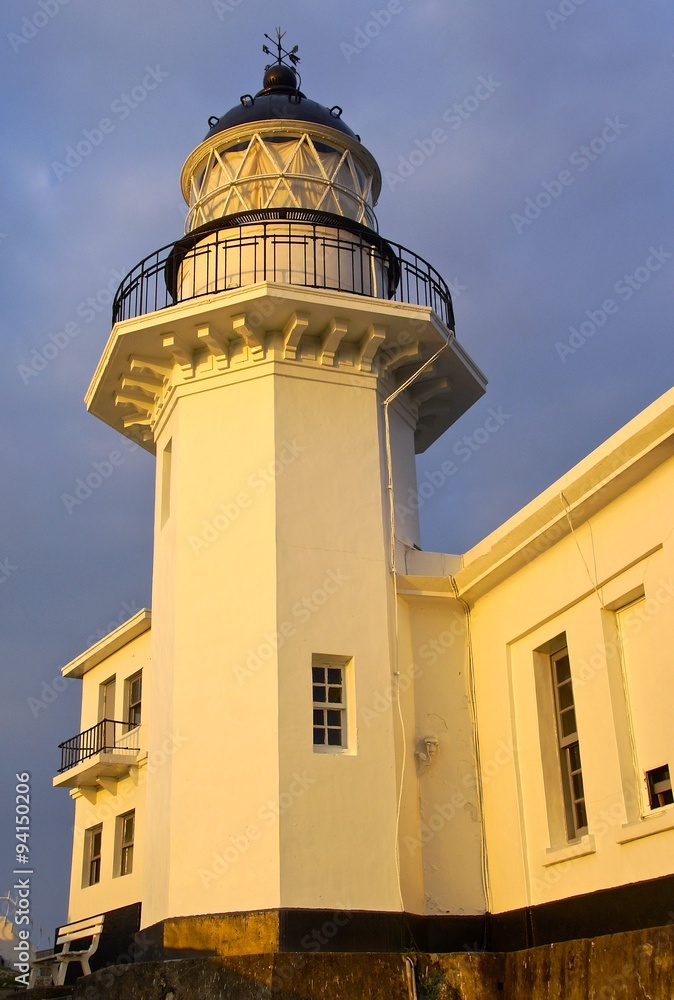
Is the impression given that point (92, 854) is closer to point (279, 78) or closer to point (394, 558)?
point (394, 558)

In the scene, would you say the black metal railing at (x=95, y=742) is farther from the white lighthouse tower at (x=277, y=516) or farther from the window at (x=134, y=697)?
the white lighthouse tower at (x=277, y=516)

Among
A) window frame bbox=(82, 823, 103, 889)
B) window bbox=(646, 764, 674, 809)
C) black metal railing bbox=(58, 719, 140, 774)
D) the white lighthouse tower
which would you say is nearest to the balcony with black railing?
black metal railing bbox=(58, 719, 140, 774)

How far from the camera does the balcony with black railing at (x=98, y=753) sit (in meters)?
20.3

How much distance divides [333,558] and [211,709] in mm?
2449

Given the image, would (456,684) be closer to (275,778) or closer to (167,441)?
(275,778)

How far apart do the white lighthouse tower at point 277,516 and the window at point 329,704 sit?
0.03 m

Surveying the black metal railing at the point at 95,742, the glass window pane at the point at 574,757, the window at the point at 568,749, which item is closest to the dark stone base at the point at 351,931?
the window at the point at 568,749

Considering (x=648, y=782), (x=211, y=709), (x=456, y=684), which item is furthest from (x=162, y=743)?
(x=648, y=782)

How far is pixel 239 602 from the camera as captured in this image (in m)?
14.5

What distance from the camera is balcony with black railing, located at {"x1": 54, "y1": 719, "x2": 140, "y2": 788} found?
2031cm

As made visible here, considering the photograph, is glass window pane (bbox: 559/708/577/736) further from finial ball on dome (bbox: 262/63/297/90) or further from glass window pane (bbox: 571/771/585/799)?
finial ball on dome (bbox: 262/63/297/90)
